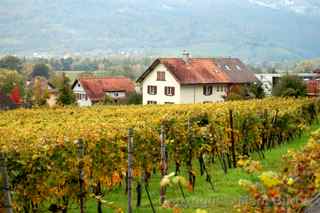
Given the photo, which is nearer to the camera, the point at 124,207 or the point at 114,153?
the point at 114,153

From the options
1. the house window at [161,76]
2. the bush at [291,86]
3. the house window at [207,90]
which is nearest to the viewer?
the bush at [291,86]

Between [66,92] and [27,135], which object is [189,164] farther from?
[66,92]

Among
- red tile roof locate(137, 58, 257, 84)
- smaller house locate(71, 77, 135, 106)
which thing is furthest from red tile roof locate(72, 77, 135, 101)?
red tile roof locate(137, 58, 257, 84)

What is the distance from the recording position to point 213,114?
21.3 m

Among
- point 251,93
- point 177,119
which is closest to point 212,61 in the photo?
point 251,93

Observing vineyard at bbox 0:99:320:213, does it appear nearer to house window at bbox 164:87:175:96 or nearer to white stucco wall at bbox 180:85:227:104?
white stucco wall at bbox 180:85:227:104

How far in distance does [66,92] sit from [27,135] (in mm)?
47556

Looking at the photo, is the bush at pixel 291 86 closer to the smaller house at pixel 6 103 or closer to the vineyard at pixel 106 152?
the smaller house at pixel 6 103

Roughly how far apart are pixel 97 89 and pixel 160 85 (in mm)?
17376

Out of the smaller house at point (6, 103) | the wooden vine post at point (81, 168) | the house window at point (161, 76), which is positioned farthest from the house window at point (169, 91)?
the wooden vine post at point (81, 168)

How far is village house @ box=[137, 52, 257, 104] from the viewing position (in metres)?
59.7

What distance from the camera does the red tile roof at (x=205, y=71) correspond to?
6003cm

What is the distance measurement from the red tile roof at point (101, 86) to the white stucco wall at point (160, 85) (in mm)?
11668

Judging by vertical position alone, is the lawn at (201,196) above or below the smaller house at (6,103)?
below
